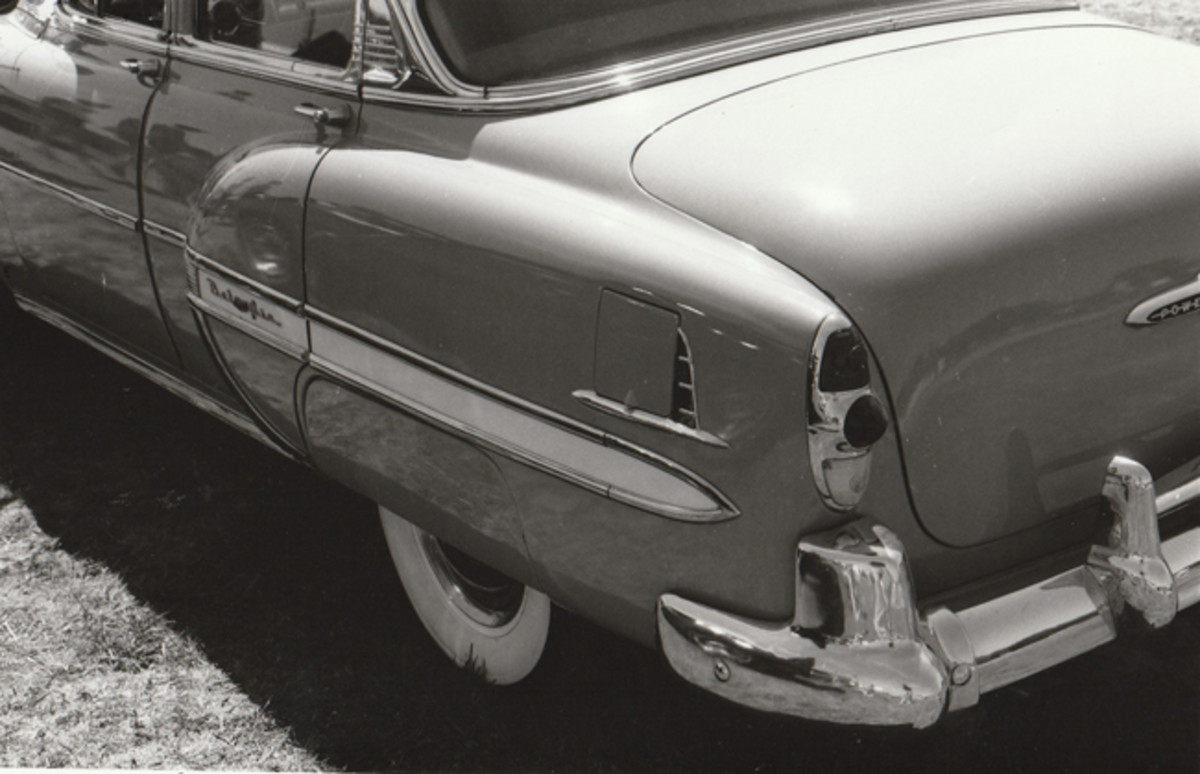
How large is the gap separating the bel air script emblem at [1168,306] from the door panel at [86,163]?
2356 millimetres

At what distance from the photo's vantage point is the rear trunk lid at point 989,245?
78.3 inches

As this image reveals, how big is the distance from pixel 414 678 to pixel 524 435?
965 mm

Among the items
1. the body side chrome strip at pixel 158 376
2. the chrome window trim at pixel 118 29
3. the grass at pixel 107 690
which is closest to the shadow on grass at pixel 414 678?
the grass at pixel 107 690

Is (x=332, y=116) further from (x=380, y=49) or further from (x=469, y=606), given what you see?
(x=469, y=606)

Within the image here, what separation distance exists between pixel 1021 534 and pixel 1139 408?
1.00 feet

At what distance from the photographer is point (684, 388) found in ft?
6.68

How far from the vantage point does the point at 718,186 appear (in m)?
2.11

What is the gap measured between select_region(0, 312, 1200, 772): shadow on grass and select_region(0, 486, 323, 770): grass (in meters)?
0.06

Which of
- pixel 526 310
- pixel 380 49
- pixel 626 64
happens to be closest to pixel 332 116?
pixel 380 49

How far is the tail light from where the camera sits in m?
1.92

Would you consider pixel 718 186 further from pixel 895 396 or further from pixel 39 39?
Answer: pixel 39 39

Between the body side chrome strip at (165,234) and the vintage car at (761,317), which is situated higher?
the vintage car at (761,317)

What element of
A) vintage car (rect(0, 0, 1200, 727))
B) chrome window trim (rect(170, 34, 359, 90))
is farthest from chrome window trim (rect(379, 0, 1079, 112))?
chrome window trim (rect(170, 34, 359, 90))

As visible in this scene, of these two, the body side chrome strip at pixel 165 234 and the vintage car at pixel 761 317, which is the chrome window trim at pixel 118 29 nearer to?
the body side chrome strip at pixel 165 234
